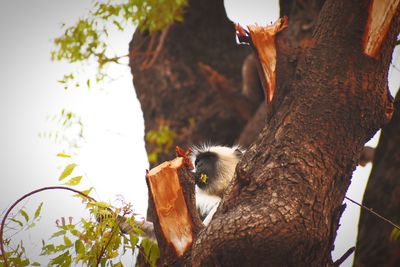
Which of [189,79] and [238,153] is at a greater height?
[189,79]

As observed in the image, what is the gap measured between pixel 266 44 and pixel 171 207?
34.2 inches

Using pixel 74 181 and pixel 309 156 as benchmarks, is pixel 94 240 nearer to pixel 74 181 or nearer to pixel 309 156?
pixel 74 181

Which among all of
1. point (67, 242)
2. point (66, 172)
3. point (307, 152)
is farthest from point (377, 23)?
point (67, 242)

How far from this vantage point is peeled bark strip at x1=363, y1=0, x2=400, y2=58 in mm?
2115

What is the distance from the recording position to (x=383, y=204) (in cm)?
298

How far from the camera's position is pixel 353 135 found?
2.05 meters

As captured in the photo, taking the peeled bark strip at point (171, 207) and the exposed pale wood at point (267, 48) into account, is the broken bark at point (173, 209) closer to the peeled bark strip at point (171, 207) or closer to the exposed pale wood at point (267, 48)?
the peeled bark strip at point (171, 207)

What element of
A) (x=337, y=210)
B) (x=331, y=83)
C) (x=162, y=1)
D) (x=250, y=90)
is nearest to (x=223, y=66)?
(x=250, y=90)

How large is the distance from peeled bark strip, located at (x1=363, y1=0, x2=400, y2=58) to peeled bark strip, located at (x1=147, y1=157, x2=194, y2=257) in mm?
1007

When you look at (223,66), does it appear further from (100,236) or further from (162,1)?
(100,236)

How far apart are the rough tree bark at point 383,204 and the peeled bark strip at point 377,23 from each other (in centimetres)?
110

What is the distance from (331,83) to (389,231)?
51.0 inches

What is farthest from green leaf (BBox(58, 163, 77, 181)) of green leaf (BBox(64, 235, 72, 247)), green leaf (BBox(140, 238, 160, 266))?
green leaf (BBox(140, 238, 160, 266))

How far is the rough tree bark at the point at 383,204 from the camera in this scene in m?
2.88
